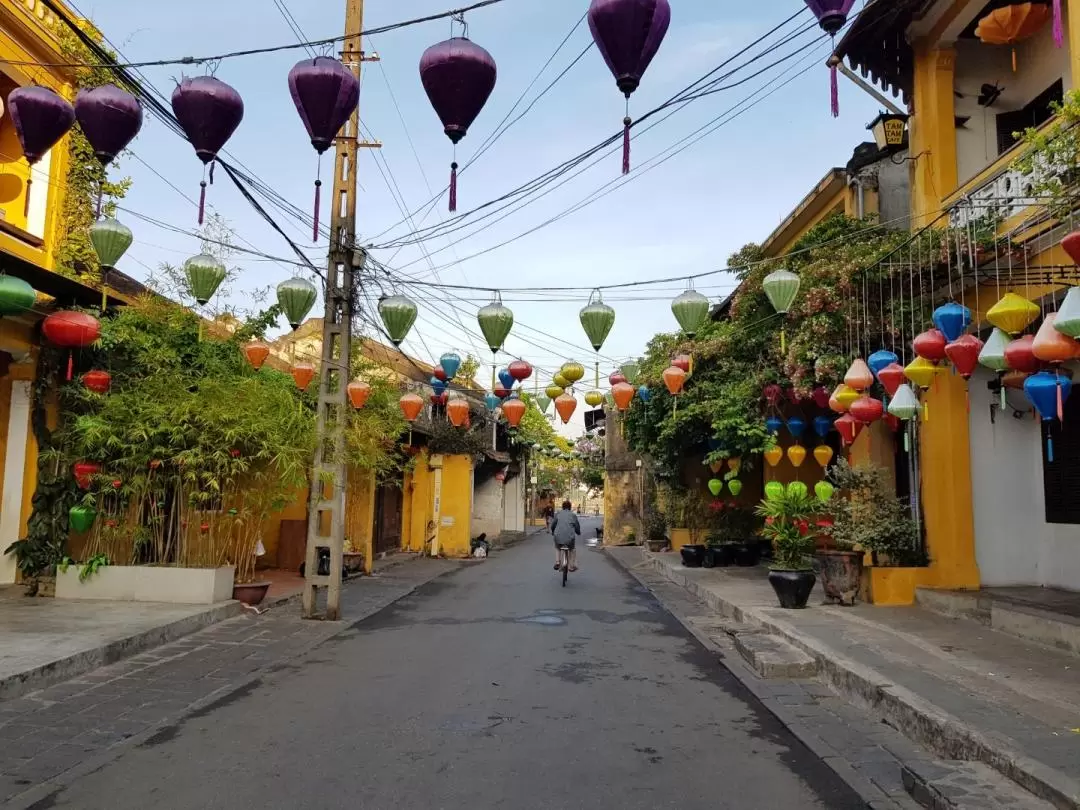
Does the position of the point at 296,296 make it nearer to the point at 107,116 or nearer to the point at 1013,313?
the point at 107,116

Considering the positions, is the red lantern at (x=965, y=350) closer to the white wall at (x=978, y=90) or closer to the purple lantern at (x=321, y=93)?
the white wall at (x=978, y=90)

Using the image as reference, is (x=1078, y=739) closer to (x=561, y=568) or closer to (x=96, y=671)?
(x=96, y=671)

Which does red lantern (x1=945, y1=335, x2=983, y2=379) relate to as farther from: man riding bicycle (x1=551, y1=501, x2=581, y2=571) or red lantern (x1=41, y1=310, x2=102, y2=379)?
red lantern (x1=41, y1=310, x2=102, y2=379)

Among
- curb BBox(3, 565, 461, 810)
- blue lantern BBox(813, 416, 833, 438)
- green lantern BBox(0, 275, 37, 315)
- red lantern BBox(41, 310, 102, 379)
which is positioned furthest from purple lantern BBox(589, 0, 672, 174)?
blue lantern BBox(813, 416, 833, 438)

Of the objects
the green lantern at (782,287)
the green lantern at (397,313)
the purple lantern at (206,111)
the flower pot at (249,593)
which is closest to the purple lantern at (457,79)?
the purple lantern at (206,111)

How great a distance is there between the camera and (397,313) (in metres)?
10.6

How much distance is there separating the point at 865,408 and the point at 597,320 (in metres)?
3.51

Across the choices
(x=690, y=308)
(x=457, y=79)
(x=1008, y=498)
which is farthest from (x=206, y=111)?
(x=1008, y=498)

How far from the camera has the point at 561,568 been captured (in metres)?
17.2

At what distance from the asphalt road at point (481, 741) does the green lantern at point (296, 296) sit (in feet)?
13.3

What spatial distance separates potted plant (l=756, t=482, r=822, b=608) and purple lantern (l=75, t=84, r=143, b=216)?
9373 mm

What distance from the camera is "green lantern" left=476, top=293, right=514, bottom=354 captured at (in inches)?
409

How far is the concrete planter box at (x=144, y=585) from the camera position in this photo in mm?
11570

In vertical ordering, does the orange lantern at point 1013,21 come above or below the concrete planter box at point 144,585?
above
